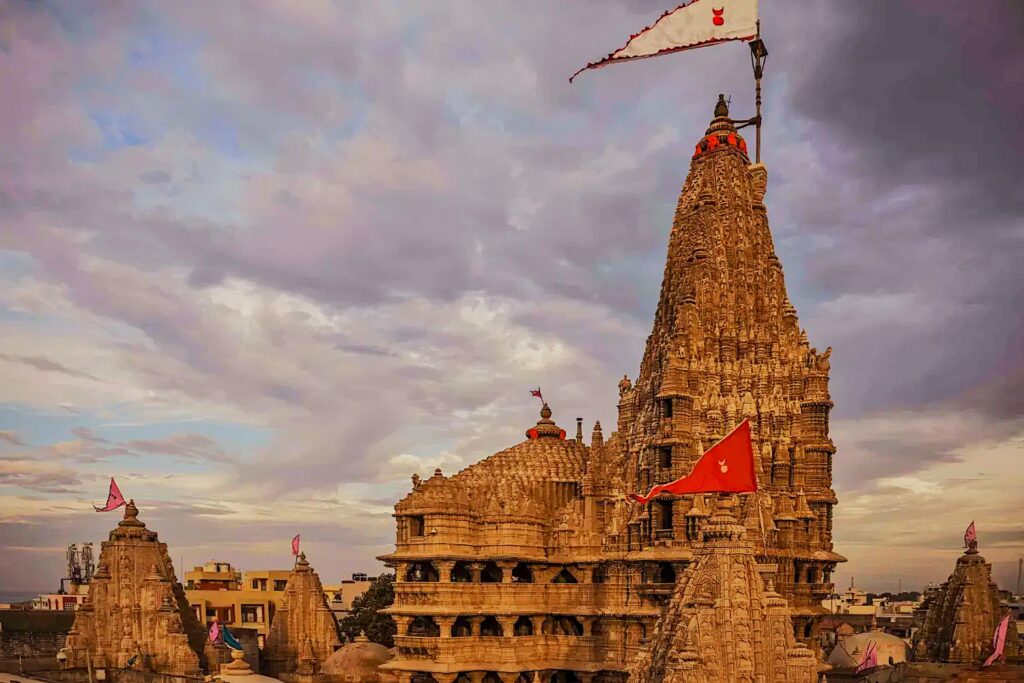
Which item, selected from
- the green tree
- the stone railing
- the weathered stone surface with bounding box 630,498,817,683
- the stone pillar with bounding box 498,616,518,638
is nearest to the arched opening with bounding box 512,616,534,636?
the stone pillar with bounding box 498,616,518,638

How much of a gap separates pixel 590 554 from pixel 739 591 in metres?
17.7

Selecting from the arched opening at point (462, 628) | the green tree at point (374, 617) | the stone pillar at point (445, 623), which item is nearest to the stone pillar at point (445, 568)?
the stone pillar at point (445, 623)

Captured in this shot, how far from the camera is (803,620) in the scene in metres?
36.3

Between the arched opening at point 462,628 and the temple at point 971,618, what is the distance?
20709mm

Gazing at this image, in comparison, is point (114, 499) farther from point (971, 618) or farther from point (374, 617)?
point (971, 618)

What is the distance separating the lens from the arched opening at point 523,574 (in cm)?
4019

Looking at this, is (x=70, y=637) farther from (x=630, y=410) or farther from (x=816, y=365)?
(x=816, y=365)

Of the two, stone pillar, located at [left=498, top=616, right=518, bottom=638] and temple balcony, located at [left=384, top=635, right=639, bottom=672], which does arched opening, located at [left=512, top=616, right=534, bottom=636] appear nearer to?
temple balcony, located at [left=384, top=635, right=639, bottom=672]

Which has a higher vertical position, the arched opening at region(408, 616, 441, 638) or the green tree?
the arched opening at region(408, 616, 441, 638)

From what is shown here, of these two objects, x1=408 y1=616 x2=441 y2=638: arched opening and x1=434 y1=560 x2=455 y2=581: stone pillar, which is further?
x1=408 y1=616 x2=441 y2=638: arched opening

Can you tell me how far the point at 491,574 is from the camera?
133 ft

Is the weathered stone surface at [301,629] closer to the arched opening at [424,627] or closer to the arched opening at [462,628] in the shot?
the arched opening at [424,627]

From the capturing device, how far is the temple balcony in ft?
125

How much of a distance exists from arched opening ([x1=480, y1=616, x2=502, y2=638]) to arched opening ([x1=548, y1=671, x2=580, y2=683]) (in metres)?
2.69
